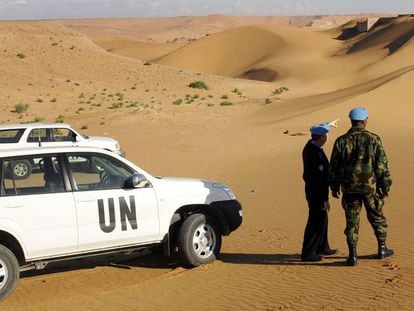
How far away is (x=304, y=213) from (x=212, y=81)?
3998cm

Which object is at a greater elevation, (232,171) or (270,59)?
(270,59)

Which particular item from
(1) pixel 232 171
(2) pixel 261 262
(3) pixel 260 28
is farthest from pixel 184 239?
(3) pixel 260 28

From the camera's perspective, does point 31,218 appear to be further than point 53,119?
No

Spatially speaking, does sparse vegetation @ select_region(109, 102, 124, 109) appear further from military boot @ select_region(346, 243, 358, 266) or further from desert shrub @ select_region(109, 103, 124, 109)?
military boot @ select_region(346, 243, 358, 266)

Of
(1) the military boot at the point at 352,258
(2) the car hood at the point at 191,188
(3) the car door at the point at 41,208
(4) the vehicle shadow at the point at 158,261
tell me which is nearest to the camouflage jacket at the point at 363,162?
(1) the military boot at the point at 352,258

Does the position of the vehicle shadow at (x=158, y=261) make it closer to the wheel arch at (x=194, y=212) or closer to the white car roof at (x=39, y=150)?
the wheel arch at (x=194, y=212)

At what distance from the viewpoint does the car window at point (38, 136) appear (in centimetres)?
1642

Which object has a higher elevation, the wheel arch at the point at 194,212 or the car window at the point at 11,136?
the car window at the point at 11,136

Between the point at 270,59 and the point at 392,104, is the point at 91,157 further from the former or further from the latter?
the point at 270,59

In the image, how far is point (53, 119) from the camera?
3456cm

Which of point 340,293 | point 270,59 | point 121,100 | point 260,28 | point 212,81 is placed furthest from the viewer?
point 260,28

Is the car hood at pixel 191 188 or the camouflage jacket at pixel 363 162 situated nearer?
the camouflage jacket at pixel 363 162

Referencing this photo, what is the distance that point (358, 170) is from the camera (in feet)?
26.7

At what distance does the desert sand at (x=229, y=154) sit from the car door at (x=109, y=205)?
0.61 m
